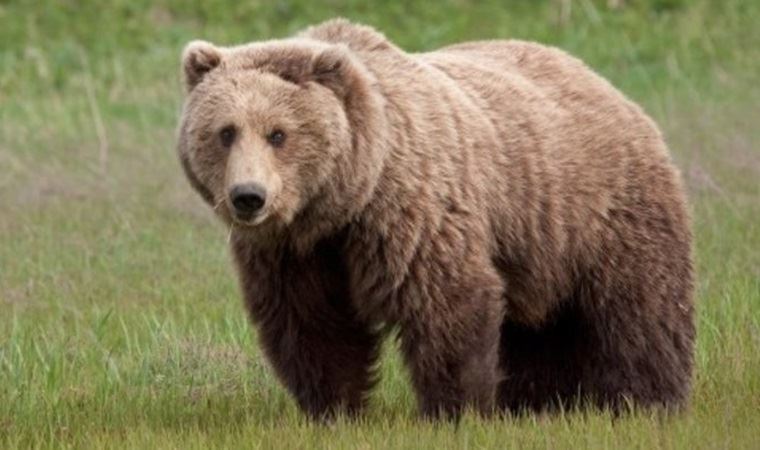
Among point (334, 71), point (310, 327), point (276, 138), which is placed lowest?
point (310, 327)

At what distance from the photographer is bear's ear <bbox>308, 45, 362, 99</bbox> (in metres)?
6.71

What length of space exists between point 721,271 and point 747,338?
5.42ft

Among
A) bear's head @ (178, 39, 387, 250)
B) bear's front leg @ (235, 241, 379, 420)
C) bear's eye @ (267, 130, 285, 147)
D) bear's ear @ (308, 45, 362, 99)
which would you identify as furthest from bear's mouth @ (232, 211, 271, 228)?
bear's ear @ (308, 45, 362, 99)

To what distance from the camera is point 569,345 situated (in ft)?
25.8

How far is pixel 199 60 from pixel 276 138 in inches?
18.0

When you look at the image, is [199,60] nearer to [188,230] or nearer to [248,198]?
[248,198]

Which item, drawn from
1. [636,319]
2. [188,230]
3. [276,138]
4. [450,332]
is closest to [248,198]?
[276,138]

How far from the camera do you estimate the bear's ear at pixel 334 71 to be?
6707mm

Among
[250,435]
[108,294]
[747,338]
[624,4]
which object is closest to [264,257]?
[250,435]

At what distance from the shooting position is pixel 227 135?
6602mm

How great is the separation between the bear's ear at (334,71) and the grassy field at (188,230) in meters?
1.20

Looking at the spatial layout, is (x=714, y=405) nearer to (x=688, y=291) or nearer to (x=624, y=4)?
(x=688, y=291)

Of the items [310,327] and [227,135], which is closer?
[227,135]

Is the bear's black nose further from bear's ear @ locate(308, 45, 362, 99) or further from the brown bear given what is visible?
bear's ear @ locate(308, 45, 362, 99)
